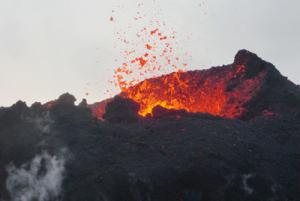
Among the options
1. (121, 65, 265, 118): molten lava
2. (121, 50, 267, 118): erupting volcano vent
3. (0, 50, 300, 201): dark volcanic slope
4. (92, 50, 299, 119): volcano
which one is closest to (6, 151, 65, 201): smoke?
(0, 50, 300, 201): dark volcanic slope

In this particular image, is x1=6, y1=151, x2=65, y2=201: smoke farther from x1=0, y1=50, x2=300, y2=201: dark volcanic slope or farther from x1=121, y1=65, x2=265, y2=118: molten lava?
x1=121, y1=65, x2=265, y2=118: molten lava

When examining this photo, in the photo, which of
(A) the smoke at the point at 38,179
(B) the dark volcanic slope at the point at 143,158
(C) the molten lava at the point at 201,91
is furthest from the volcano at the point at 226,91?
(A) the smoke at the point at 38,179

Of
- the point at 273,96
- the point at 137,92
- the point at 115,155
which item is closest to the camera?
the point at 115,155

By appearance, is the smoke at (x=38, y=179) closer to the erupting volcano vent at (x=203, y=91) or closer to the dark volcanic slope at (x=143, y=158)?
the dark volcanic slope at (x=143, y=158)

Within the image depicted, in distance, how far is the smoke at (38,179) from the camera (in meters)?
19.2

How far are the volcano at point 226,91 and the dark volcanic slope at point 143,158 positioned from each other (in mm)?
4550

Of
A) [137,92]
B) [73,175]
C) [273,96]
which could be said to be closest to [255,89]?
[273,96]

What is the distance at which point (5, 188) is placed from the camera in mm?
19594

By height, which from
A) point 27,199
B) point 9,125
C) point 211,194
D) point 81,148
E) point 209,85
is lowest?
point 211,194

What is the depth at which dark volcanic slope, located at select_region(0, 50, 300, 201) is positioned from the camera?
63.5 ft

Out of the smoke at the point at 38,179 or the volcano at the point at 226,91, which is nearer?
the smoke at the point at 38,179

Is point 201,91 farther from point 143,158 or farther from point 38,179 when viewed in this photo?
point 38,179

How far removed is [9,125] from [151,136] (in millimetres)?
6479

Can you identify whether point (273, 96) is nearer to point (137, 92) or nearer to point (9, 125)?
point (137, 92)
